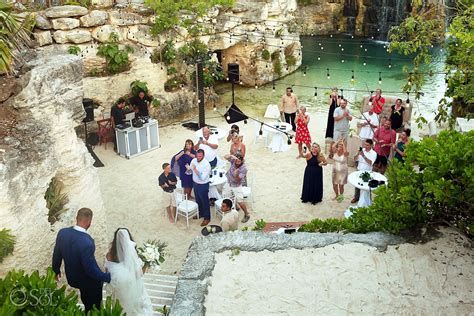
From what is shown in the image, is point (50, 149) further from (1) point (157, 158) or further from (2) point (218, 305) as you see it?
(1) point (157, 158)

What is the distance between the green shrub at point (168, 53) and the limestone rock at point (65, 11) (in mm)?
2379

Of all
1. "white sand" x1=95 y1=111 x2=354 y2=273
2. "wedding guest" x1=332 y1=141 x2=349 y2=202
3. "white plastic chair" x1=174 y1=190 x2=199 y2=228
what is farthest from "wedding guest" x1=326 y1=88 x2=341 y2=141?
"white plastic chair" x1=174 y1=190 x2=199 y2=228

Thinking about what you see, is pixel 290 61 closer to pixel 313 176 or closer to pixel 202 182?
pixel 313 176

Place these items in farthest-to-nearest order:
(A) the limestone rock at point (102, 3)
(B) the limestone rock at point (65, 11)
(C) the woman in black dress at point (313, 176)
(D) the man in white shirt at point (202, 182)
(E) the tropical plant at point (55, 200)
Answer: (A) the limestone rock at point (102, 3) → (B) the limestone rock at point (65, 11) → (C) the woman in black dress at point (313, 176) → (D) the man in white shirt at point (202, 182) → (E) the tropical plant at point (55, 200)

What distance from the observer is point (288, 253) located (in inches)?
244

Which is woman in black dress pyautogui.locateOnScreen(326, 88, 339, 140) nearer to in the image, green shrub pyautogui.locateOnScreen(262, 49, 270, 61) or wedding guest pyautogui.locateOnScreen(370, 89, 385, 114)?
wedding guest pyautogui.locateOnScreen(370, 89, 385, 114)

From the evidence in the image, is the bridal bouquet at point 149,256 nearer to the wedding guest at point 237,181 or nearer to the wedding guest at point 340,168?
the wedding guest at point 237,181

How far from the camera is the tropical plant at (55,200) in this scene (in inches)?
297

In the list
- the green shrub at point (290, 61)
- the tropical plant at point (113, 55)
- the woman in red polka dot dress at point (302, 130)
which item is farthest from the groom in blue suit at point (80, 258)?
the green shrub at point (290, 61)

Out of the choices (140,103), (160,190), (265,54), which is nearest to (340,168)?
(160,190)

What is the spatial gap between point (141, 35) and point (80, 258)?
10.4m

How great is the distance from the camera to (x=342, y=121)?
12195mm

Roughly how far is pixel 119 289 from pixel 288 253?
1974 mm

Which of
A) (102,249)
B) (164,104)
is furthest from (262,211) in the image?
(164,104)
